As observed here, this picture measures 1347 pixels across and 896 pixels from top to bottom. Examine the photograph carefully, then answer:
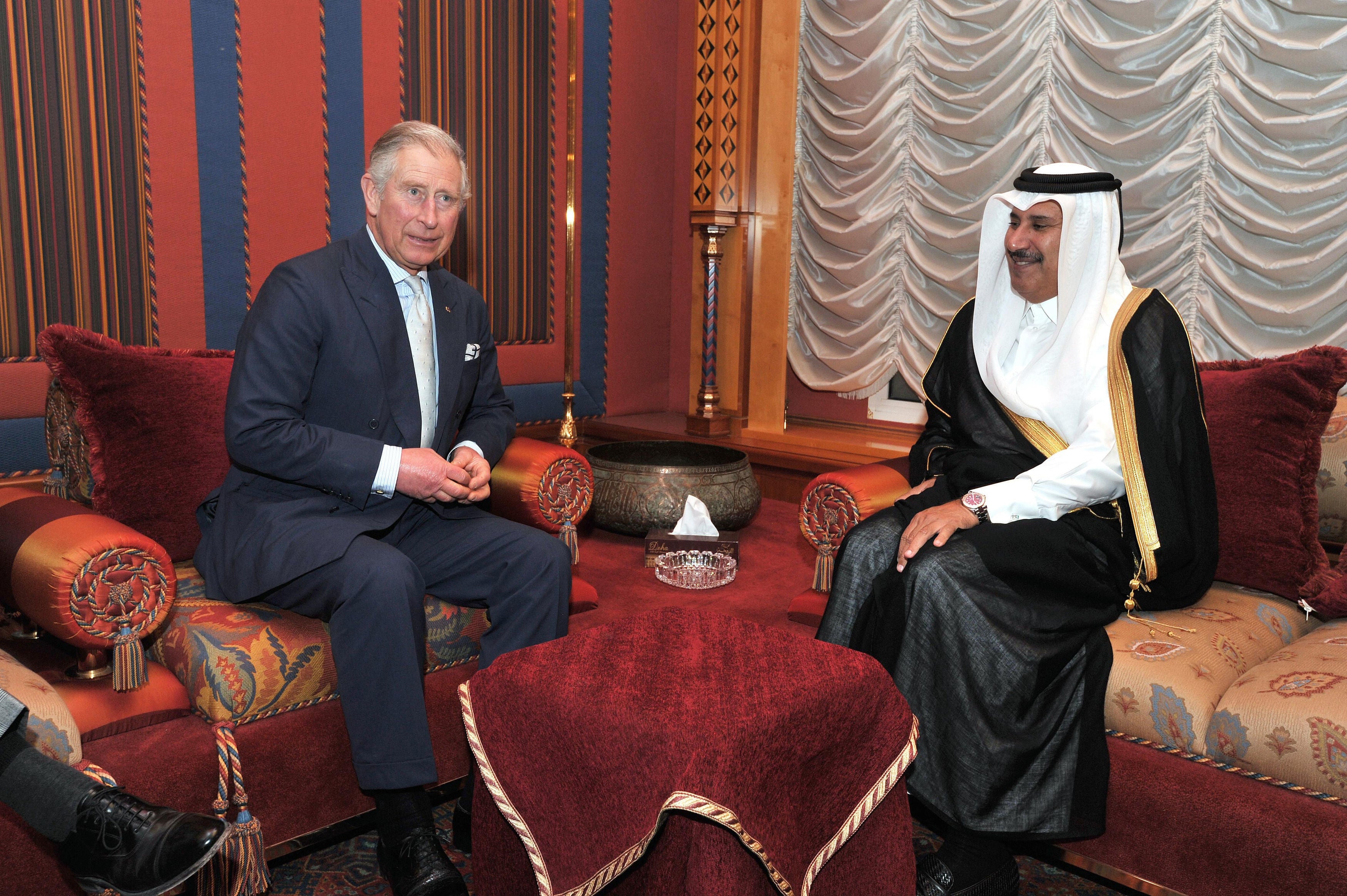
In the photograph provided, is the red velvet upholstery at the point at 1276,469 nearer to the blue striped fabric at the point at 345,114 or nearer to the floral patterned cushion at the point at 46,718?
the floral patterned cushion at the point at 46,718

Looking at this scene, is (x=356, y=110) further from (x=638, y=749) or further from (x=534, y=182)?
(x=638, y=749)

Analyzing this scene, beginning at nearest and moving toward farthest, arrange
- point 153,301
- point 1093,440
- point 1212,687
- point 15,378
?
point 1212,687, point 1093,440, point 15,378, point 153,301

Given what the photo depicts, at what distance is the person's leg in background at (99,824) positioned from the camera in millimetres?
1513

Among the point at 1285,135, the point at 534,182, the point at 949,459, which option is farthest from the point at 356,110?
the point at 1285,135

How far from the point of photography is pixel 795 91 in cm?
421

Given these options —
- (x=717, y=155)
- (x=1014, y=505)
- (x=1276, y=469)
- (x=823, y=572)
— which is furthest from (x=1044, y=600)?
(x=717, y=155)

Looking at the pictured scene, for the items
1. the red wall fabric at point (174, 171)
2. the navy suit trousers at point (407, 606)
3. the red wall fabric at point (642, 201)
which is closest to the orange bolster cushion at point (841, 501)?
the navy suit trousers at point (407, 606)

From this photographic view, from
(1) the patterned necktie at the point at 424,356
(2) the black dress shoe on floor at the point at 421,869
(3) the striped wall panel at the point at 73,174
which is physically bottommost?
(2) the black dress shoe on floor at the point at 421,869

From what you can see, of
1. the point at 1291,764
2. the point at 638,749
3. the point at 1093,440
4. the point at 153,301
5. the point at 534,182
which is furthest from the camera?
the point at 534,182

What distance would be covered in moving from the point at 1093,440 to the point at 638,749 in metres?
1.30

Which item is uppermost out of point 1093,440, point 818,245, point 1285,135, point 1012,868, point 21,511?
point 1285,135

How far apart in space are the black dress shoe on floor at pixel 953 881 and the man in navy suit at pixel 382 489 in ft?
3.00

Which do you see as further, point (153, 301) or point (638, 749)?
point (153, 301)

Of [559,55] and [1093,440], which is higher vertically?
[559,55]
